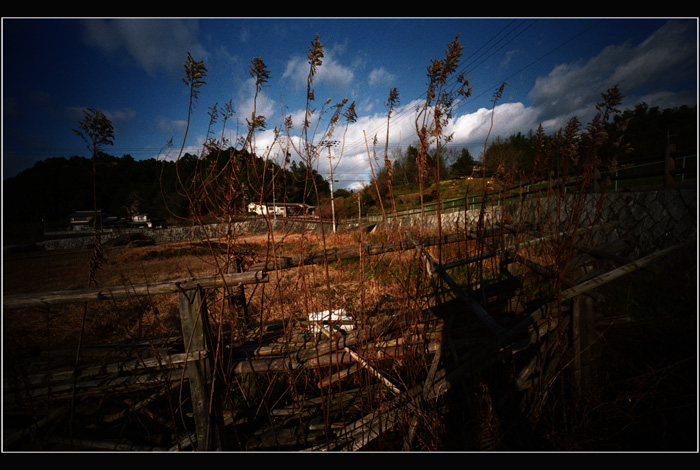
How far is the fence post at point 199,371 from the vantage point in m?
1.71

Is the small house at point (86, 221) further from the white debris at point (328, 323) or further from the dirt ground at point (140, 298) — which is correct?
the white debris at point (328, 323)

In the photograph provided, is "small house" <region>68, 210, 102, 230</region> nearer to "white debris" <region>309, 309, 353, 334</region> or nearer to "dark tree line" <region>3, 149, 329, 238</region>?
"dark tree line" <region>3, 149, 329, 238</region>

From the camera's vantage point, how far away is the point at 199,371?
179 centimetres

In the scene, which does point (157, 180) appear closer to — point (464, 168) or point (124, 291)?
point (124, 291)

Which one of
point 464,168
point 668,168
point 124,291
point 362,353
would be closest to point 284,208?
point 124,291

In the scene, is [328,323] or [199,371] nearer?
[199,371]

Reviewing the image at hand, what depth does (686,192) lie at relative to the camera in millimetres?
4586

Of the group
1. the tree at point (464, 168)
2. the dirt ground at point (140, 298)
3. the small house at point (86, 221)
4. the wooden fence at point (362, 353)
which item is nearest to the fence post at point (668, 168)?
the tree at point (464, 168)

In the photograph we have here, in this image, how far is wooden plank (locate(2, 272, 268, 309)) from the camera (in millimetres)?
1591

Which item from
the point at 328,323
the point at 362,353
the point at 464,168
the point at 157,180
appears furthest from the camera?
the point at 464,168

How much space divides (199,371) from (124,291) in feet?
2.72

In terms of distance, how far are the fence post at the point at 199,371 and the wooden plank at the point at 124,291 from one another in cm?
9

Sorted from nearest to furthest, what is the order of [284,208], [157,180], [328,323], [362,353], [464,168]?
[362,353] < [284,208] < [157,180] < [328,323] < [464,168]
